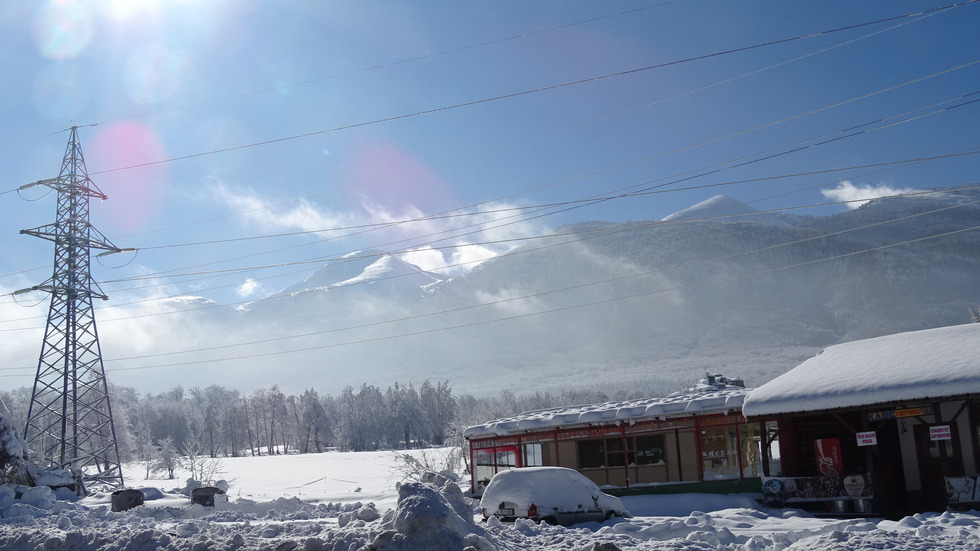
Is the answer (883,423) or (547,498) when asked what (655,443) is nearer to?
(883,423)

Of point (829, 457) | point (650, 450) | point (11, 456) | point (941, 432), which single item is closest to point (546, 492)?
point (941, 432)

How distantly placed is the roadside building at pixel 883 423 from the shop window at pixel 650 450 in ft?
14.3

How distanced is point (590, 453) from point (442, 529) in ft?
60.5

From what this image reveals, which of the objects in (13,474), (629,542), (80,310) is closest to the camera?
(629,542)

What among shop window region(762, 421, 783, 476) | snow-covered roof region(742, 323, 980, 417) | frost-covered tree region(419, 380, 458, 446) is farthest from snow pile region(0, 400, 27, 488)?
frost-covered tree region(419, 380, 458, 446)

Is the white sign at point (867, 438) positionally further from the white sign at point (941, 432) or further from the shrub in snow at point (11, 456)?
the shrub in snow at point (11, 456)

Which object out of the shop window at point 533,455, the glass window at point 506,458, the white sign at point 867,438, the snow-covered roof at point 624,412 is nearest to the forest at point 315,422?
the glass window at point 506,458

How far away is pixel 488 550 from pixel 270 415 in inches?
4955

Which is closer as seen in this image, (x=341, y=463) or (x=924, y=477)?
(x=924, y=477)

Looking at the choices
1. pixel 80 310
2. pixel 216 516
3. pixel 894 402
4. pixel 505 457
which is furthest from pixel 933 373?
pixel 80 310

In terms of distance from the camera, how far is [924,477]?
19766 millimetres

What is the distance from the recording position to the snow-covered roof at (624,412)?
2314cm

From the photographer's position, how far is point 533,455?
94.1 ft

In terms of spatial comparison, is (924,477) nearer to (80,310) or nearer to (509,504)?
(509,504)
